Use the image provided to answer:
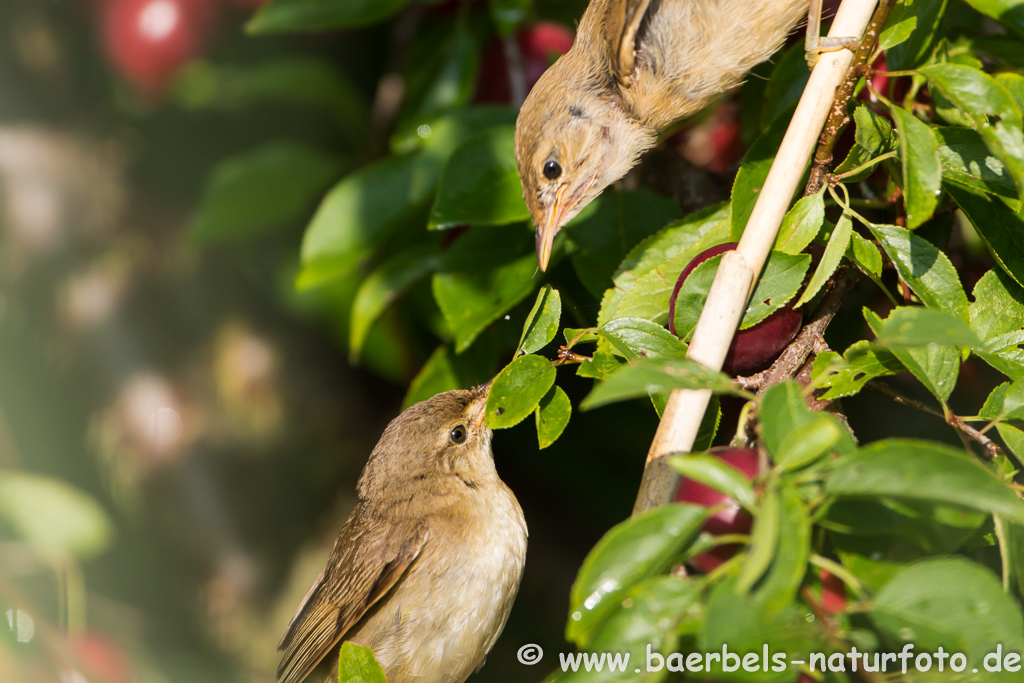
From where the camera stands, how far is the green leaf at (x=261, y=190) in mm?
2145

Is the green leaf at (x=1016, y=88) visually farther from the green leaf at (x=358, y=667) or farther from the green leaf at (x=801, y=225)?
the green leaf at (x=358, y=667)

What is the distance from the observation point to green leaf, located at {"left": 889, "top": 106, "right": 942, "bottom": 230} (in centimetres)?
90

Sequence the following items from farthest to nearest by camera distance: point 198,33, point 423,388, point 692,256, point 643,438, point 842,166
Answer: point 198,33
point 643,438
point 423,388
point 692,256
point 842,166

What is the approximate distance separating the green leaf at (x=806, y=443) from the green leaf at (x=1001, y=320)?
0.42 metres

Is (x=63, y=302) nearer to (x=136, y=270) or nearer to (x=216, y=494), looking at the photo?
(x=136, y=270)

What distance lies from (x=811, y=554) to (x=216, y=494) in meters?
2.51

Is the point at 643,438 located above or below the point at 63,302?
below

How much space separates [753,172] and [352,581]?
1.16 m

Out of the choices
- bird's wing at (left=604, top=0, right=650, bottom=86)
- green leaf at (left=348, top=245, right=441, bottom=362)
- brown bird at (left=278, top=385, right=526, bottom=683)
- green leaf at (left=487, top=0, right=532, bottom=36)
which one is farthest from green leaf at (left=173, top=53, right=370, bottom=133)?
brown bird at (left=278, top=385, right=526, bottom=683)

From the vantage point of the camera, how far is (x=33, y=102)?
2.46 meters

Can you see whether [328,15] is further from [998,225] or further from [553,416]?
[998,225]

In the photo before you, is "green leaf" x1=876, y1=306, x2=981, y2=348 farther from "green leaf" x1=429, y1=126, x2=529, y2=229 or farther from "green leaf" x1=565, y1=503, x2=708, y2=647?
"green leaf" x1=429, y1=126, x2=529, y2=229

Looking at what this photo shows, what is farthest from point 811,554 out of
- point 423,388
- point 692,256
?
point 423,388

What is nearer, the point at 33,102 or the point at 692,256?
the point at 692,256
